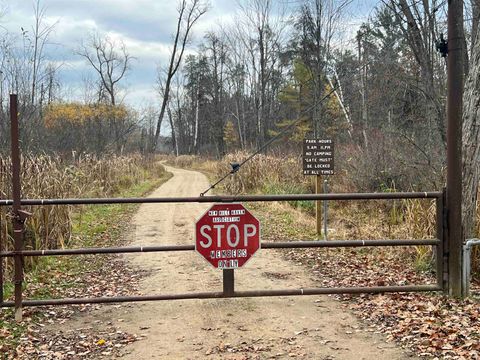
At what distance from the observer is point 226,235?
18.0 ft

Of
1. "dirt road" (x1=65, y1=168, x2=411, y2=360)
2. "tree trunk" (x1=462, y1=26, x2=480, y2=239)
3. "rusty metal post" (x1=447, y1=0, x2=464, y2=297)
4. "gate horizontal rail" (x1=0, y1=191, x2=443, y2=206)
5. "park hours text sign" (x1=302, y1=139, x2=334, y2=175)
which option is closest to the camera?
"dirt road" (x1=65, y1=168, x2=411, y2=360)

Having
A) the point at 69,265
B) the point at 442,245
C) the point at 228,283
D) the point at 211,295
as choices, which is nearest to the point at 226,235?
the point at 228,283

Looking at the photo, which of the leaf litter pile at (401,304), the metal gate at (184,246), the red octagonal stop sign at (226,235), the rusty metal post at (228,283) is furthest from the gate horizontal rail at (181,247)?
the leaf litter pile at (401,304)

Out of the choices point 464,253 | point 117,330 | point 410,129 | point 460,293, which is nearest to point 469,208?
point 464,253

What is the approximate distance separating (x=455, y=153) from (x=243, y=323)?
3.24 m

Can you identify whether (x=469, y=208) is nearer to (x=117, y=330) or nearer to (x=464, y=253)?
(x=464, y=253)

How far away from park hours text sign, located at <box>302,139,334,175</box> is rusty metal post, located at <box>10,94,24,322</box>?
6.67 meters

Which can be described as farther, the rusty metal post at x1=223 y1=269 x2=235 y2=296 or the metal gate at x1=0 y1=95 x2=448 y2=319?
the rusty metal post at x1=223 y1=269 x2=235 y2=296

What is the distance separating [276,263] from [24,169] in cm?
496

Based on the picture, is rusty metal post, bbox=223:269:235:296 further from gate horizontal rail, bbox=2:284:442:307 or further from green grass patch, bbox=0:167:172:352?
green grass patch, bbox=0:167:172:352

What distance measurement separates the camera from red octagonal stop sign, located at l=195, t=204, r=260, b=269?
5.43 metres

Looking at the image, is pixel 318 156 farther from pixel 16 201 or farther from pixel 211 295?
pixel 16 201

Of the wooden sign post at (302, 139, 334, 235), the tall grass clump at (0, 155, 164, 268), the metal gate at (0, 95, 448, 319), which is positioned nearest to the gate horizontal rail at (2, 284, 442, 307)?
the metal gate at (0, 95, 448, 319)

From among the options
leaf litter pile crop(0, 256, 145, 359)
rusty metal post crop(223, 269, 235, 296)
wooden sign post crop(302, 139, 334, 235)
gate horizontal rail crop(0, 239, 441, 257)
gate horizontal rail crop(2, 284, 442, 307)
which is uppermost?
wooden sign post crop(302, 139, 334, 235)
